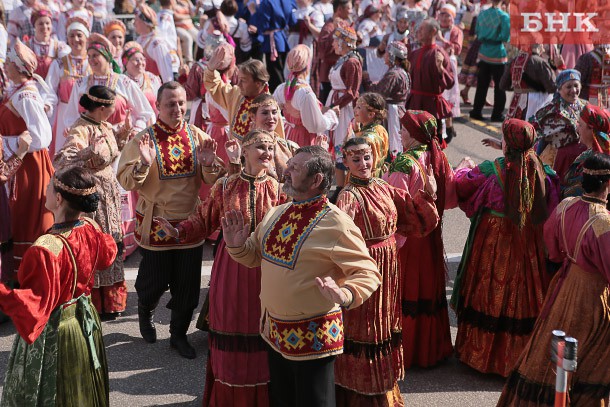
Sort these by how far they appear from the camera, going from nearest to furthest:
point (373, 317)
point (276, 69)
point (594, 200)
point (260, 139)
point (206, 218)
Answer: point (594, 200) < point (373, 317) < point (260, 139) < point (206, 218) < point (276, 69)

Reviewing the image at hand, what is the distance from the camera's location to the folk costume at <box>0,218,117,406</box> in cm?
383

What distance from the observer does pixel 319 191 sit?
12.9 feet

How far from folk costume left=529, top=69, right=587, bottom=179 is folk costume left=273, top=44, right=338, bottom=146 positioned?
1.97 metres

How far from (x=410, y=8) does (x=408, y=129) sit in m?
8.95

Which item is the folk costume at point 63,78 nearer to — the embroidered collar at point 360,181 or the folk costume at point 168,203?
the folk costume at point 168,203

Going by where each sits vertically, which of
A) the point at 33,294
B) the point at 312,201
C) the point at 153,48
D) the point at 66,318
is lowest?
the point at 66,318

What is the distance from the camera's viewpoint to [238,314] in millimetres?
4793

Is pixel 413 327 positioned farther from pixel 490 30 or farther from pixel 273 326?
pixel 490 30

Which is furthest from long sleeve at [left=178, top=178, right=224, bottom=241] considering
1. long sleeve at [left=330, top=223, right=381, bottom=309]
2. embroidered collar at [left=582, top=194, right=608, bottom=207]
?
embroidered collar at [left=582, top=194, right=608, bottom=207]

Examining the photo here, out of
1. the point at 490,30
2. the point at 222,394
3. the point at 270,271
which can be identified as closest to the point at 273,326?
the point at 270,271

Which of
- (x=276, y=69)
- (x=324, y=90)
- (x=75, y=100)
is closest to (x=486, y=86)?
(x=324, y=90)

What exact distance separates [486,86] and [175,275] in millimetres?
9371

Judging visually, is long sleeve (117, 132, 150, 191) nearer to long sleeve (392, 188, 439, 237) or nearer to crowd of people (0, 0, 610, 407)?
crowd of people (0, 0, 610, 407)

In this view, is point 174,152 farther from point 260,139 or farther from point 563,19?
point 563,19
